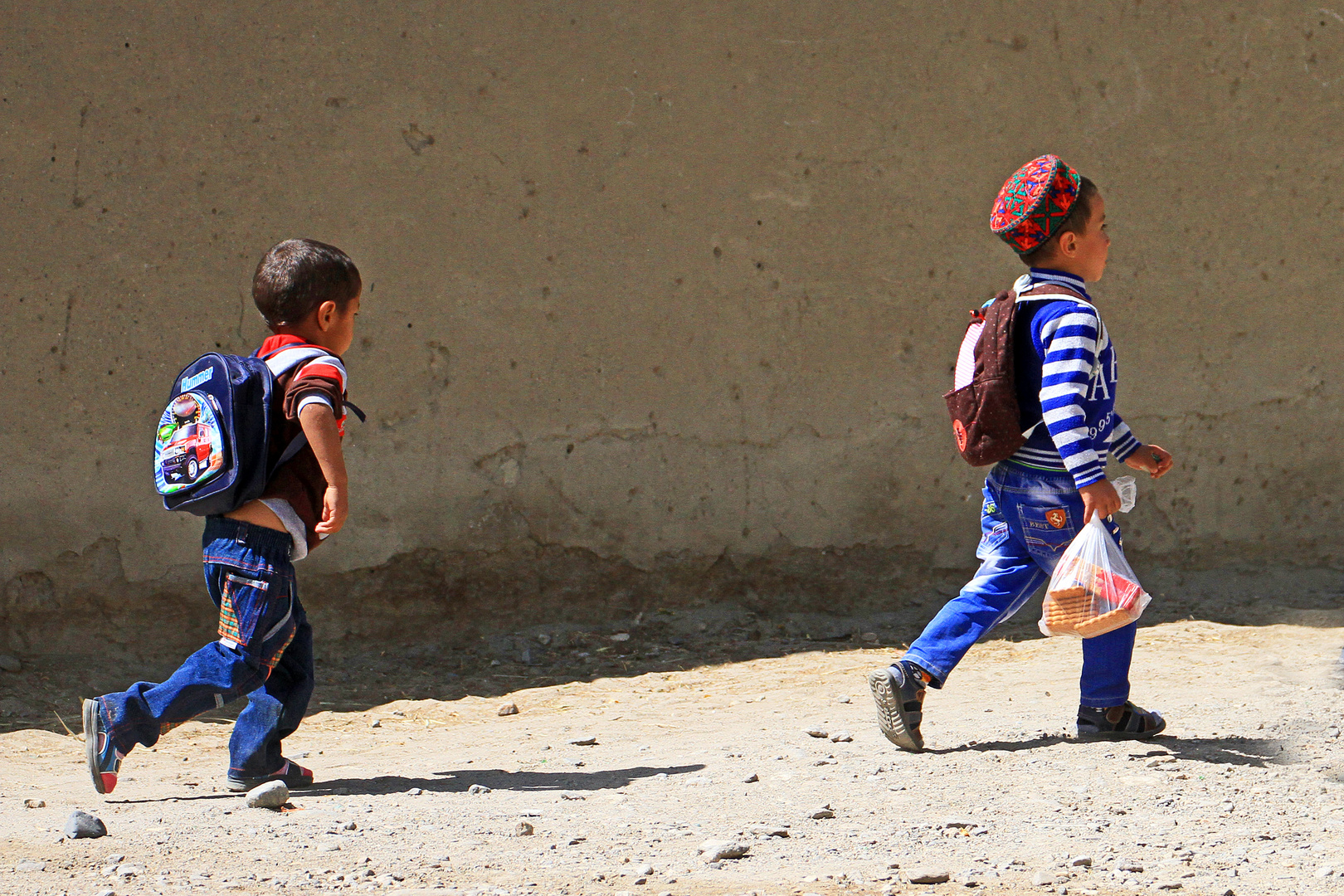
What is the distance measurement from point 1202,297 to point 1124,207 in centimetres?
50

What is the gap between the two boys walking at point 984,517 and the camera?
9.49 feet

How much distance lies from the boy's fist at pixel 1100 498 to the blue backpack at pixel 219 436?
164 cm

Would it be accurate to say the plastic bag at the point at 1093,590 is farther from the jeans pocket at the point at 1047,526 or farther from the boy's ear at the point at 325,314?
the boy's ear at the point at 325,314

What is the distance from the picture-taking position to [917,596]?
512cm

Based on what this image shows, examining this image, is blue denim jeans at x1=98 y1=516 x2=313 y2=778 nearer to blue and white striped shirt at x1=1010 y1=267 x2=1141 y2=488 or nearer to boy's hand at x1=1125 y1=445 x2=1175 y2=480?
blue and white striped shirt at x1=1010 y1=267 x2=1141 y2=488

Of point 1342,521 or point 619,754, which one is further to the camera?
point 1342,521

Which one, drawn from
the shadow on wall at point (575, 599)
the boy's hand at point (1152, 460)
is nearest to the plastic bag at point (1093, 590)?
the boy's hand at point (1152, 460)

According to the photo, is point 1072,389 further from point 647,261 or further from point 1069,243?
point 647,261

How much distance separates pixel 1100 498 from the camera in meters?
2.97

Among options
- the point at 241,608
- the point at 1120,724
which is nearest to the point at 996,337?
the point at 1120,724

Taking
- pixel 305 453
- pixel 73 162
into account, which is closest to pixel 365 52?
pixel 73 162

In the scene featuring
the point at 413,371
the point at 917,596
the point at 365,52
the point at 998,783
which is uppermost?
the point at 365,52

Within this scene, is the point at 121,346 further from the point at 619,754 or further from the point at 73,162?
the point at 619,754

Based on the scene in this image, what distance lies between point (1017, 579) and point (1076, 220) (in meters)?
0.89
